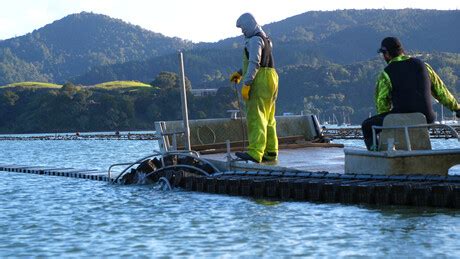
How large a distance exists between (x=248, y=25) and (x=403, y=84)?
11.5 ft

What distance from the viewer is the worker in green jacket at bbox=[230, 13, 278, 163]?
15.2 metres

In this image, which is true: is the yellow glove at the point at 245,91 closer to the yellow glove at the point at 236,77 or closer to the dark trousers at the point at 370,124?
the yellow glove at the point at 236,77

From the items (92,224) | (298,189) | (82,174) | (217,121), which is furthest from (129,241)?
(82,174)

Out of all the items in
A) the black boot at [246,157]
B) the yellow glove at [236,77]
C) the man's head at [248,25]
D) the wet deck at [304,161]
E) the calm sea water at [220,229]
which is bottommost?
the calm sea water at [220,229]

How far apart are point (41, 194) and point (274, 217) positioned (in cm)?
895

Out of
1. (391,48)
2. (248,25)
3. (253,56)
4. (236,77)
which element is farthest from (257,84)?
(391,48)

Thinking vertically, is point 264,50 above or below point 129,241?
above

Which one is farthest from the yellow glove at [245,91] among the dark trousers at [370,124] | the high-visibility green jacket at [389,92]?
the dark trousers at [370,124]

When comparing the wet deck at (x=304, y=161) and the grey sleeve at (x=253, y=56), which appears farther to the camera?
the wet deck at (x=304, y=161)

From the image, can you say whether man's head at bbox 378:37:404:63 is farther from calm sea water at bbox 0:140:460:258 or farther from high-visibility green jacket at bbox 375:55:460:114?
calm sea water at bbox 0:140:460:258

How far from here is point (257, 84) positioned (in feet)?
50.1

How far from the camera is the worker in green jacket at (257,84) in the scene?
15.2m

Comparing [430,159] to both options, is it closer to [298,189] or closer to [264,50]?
[298,189]

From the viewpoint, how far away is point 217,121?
19609mm
